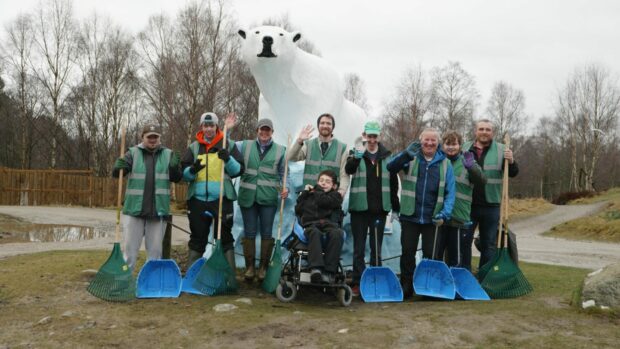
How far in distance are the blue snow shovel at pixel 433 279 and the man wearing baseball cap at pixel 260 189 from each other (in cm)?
151

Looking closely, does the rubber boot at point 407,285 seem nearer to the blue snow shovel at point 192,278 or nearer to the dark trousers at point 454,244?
the dark trousers at point 454,244

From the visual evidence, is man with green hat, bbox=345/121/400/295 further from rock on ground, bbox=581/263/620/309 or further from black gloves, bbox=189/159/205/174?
rock on ground, bbox=581/263/620/309

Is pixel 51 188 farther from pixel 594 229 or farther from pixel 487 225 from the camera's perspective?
pixel 487 225

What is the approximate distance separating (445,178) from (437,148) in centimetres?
31

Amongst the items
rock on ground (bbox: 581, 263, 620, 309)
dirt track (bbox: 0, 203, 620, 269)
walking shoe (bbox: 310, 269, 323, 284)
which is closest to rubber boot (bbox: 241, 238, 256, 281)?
walking shoe (bbox: 310, 269, 323, 284)

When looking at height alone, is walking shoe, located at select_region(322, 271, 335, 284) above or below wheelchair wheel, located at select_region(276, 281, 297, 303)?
above

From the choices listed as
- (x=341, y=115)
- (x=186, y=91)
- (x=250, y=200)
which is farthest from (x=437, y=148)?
(x=186, y=91)

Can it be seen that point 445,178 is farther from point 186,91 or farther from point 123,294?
point 186,91

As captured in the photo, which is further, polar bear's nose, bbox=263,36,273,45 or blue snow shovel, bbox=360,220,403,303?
polar bear's nose, bbox=263,36,273,45

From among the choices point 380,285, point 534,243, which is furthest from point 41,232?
point 534,243

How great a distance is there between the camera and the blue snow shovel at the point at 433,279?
4.84 meters

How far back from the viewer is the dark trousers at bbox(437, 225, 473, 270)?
5117mm

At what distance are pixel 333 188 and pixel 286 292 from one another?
1065mm

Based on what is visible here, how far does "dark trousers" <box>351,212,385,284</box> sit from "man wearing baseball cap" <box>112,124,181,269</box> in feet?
6.06
